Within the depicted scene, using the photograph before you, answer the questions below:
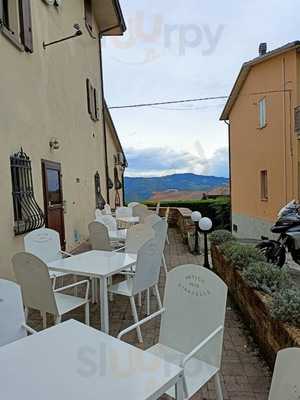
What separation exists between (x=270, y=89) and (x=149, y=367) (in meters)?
11.3

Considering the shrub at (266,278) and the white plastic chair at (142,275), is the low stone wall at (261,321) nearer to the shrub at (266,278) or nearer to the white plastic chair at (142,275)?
the shrub at (266,278)

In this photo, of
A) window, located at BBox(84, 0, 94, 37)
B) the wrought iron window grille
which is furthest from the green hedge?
window, located at BBox(84, 0, 94, 37)

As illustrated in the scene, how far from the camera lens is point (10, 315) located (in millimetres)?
1818

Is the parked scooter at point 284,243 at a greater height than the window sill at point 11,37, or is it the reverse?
the window sill at point 11,37

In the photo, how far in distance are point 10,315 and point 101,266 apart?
1.21 metres

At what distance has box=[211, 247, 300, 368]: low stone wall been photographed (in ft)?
6.62

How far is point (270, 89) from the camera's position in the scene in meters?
11.0

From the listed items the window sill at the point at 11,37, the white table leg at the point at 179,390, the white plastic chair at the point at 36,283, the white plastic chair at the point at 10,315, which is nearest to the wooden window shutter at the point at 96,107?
the window sill at the point at 11,37

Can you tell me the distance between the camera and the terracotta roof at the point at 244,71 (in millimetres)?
9531

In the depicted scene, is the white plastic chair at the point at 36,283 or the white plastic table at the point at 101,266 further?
the white plastic table at the point at 101,266

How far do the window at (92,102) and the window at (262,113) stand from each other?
19.2 feet

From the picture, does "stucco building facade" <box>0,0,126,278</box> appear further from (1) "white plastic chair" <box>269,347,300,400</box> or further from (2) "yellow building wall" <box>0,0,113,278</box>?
(1) "white plastic chair" <box>269,347,300,400</box>

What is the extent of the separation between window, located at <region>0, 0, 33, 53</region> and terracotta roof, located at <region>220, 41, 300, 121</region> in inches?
298

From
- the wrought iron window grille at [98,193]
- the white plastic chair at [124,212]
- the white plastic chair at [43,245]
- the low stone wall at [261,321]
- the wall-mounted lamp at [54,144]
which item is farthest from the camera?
the wrought iron window grille at [98,193]
